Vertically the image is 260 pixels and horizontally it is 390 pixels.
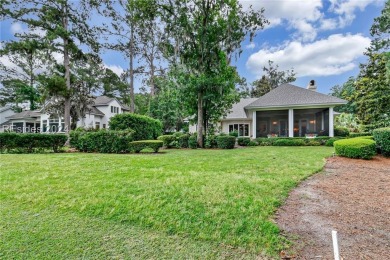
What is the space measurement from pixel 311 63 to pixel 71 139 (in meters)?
30.2

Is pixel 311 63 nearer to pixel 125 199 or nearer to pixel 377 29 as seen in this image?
pixel 377 29

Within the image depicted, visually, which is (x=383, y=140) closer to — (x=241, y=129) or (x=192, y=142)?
(x=192, y=142)

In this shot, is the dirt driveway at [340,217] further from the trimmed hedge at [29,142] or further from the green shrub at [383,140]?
the trimmed hedge at [29,142]

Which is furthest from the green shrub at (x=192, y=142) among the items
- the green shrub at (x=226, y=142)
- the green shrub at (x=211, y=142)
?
the green shrub at (x=226, y=142)

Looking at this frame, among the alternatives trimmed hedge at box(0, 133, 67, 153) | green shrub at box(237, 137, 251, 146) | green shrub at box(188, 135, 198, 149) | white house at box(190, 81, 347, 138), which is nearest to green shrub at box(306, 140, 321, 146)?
white house at box(190, 81, 347, 138)

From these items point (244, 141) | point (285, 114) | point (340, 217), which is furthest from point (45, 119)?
point (340, 217)

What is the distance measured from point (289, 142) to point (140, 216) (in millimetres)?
16218

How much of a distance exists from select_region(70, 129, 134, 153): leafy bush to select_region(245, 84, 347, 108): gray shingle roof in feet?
39.6

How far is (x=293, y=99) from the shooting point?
18641 mm

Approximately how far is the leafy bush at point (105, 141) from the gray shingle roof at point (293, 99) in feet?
39.6

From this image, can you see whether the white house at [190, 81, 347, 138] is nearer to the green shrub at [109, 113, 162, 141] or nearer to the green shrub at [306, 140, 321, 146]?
the green shrub at [306, 140, 321, 146]

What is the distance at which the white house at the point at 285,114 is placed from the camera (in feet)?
58.9

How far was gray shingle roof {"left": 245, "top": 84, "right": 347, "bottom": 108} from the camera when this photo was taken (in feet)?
56.6

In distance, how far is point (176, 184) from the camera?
14.9 ft
